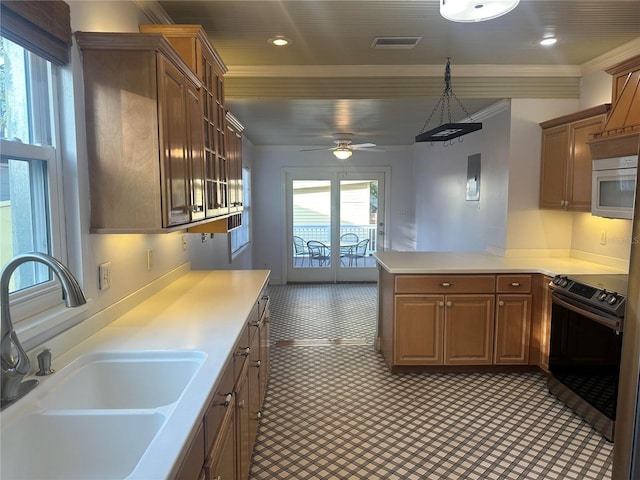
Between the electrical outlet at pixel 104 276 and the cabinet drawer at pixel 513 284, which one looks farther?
the cabinet drawer at pixel 513 284

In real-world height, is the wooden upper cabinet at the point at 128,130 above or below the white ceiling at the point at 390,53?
below

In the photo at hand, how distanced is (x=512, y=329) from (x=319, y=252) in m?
4.45

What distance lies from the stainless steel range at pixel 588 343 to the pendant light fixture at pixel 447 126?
4.24ft

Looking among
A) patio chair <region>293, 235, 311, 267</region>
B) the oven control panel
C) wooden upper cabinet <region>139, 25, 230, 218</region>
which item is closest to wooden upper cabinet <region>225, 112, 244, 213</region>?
wooden upper cabinet <region>139, 25, 230, 218</region>

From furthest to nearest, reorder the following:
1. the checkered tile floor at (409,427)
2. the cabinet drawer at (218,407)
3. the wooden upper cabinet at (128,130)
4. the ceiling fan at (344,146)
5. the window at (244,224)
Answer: the window at (244,224)
the ceiling fan at (344,146)
the checkered tile floor at (409,427)
the wooden upper cabinet at (128,130)
the cabinet drawer at (218,407)

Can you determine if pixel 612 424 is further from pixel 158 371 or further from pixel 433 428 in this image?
pixel 158 371

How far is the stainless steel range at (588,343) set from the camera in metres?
2.52

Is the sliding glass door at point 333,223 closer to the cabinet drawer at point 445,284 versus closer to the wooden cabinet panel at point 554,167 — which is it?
the wooden cabinet panel at point 554,167

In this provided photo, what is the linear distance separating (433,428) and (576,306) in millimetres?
1249

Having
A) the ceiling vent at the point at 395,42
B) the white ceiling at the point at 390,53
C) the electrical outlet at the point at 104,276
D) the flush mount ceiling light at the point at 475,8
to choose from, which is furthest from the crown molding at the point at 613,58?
the electrical outlet at the point at 104,276

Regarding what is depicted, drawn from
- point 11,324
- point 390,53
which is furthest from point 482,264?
point 11,324

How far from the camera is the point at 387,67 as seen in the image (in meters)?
3.79

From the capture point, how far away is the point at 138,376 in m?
1.58

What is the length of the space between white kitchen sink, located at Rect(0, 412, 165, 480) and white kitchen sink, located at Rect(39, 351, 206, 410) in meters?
0.31
